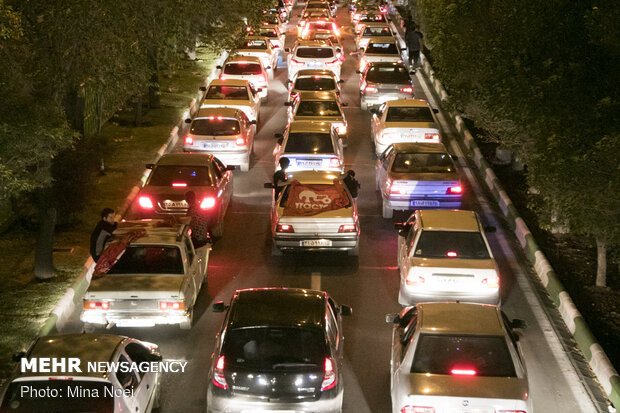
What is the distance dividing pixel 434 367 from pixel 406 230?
19.4 ft

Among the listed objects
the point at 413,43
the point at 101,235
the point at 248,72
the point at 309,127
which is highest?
the point at 101,235

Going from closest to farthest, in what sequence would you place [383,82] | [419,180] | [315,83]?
1. [419,180]
2. [383,82]
3. [315,83]

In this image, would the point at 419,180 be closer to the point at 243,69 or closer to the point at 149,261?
the point at 149,261

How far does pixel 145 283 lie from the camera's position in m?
12.3

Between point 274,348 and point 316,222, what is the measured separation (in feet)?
20.8

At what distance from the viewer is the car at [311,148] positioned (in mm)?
20000

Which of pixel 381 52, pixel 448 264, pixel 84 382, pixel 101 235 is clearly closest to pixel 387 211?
pixel 448 264

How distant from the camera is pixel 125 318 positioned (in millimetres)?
12172

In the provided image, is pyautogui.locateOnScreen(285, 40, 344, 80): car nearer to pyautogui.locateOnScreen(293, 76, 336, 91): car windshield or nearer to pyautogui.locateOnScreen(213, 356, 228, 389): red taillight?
pyautogui.locateOnScreen(293, 76, 336, 91): car windshield

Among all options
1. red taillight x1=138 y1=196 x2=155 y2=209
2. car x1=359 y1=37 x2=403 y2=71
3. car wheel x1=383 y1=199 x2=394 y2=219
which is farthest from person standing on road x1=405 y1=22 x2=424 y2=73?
red taillight x1=138 y1=196 x2=155 y2=209

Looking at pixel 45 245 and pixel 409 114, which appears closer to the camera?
pixel 45 245

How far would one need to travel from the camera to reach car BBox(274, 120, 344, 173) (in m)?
20.0

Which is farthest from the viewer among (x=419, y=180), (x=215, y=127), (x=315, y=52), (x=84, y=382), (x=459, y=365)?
(x=315, y=52)

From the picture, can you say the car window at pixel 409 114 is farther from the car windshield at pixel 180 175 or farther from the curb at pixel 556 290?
the car windshield at pixel 180 175
